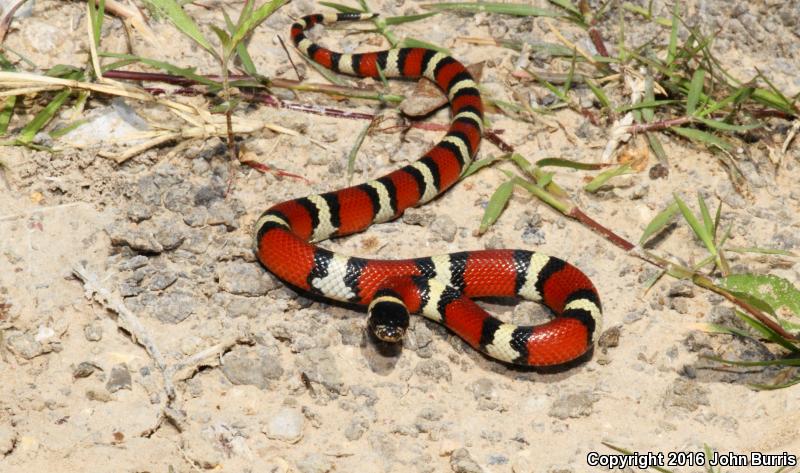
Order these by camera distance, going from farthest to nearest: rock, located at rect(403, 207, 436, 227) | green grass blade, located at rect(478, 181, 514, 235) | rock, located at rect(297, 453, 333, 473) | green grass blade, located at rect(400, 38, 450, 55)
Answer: green grass blade, located at rect(400, 38, 450, 55), rock, located at rect(403, 207, 436, 227), green grass blade, located at rect(478, 181, 514, 235), rock, located at rect(297, 453, 333, 473)

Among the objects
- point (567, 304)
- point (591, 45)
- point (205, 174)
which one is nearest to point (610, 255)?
point (567, 304)

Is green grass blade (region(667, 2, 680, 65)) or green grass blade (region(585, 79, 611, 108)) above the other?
green grass blade (region(667, 2, 680, 65))

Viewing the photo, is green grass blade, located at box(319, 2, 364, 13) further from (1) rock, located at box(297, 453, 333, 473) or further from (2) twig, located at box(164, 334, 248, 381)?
(1) rock, located at box(297, 453, 333, 473)

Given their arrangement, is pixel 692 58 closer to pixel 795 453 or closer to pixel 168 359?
pixel 795 453

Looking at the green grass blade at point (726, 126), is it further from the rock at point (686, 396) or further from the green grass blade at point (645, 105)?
the rock at point (686, 396)

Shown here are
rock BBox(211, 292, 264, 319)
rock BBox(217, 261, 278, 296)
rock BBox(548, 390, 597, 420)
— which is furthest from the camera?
rock BBox(217, 261, 278, 296)

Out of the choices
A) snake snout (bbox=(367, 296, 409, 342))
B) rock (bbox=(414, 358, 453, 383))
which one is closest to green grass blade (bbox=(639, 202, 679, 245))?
rock (bbox=(414, 358, 453, 383))

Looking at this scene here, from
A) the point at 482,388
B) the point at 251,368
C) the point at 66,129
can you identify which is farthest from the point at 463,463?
the point at 66,129
